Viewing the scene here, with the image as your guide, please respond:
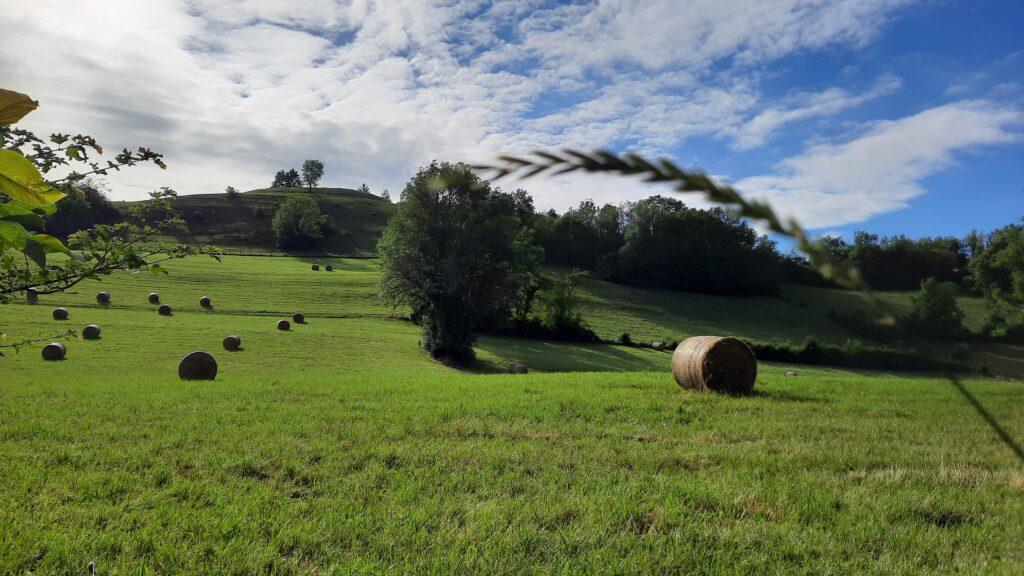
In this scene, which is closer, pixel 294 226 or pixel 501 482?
pixel 501 482

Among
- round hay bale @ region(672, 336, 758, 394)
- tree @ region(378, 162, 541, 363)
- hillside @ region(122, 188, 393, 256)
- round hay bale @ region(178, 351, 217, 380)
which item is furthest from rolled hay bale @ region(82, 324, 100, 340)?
hillside @ region(122, 188, 393, 256)

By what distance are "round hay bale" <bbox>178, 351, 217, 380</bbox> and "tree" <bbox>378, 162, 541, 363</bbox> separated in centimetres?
1763

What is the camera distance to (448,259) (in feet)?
121

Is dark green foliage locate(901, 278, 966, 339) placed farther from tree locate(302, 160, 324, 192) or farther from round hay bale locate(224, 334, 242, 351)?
tree locate(302, 160, 324, 192)

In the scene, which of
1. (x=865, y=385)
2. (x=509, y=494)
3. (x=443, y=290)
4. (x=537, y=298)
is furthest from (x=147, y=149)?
(x=537, y=298)

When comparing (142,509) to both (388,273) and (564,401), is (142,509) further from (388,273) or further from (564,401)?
(388,273)

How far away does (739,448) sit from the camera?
7.34 meters

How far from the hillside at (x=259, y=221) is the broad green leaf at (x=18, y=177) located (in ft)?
261

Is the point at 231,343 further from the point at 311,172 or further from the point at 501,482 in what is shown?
the point at 311,172

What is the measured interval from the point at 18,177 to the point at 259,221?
100.0 metres

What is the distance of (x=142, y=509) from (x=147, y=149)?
3.12 meters

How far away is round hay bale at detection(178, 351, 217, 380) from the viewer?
18.8m

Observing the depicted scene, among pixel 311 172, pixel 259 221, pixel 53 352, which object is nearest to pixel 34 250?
pixel 53 352

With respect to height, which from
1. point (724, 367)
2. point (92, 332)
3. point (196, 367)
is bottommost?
point (92, 332)
